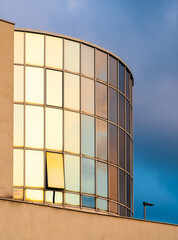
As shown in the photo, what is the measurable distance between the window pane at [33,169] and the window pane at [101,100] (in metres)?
4.52

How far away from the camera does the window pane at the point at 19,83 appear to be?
3497cm

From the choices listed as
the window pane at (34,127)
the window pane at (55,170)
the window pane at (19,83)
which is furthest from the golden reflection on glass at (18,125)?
the window pane at (55,170)

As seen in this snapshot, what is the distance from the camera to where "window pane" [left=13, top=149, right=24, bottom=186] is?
33906 mm

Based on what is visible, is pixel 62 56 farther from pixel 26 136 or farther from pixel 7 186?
pixel 7 186

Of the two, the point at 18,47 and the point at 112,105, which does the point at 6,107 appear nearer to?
the point at 18,47

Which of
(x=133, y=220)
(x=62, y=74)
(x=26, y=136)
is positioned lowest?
(x=133, y=220)

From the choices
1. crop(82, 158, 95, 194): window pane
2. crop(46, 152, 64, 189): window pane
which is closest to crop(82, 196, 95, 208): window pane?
crop(82, 158, 95, 194): window pane

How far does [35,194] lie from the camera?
34.2 metres

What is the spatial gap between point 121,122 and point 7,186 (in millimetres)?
10047

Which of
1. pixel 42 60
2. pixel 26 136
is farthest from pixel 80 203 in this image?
pixel 42 60

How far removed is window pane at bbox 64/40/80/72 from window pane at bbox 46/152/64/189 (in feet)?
14.5

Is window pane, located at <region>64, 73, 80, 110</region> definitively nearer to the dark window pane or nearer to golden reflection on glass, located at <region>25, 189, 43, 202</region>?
the dark window pane

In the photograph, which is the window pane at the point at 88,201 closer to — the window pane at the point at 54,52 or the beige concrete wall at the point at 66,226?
the beige concrete wall at the point at 66,226

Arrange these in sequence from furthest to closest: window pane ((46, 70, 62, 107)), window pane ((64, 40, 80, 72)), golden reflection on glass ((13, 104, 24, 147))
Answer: window pane ((64, 40, 80, 72))
window pane ((46, 70, 62, 107))
golden reflection on glass ((13, 104, 24, 147))
